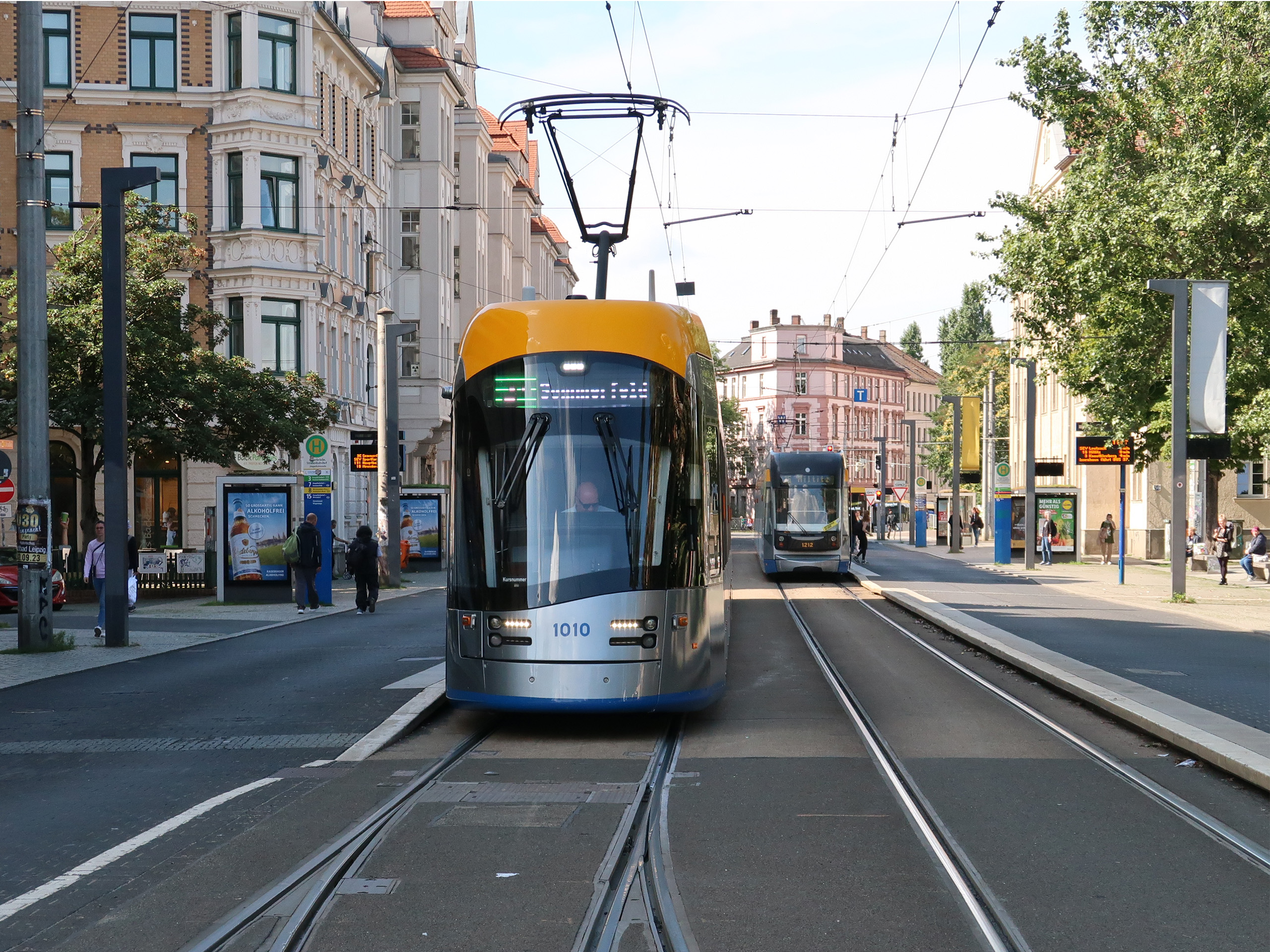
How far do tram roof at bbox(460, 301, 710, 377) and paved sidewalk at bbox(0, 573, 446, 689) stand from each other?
6800 mm

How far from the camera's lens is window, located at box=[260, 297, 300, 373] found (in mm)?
39219

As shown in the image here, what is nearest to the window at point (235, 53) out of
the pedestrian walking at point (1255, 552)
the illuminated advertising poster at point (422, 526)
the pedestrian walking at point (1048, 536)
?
the illuminated advertising poster at point (422, 526)

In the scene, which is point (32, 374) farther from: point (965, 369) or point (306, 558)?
point (965, 369)

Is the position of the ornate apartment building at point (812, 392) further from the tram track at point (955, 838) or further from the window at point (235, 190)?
the tram track at point (955, 838)

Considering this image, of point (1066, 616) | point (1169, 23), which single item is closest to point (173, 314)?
point (1066, 616)

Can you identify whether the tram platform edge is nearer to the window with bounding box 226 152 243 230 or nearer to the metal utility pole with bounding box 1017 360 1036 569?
the metal utility pole with bounding box 1017 360 1036 569

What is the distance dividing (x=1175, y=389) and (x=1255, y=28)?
11.6m

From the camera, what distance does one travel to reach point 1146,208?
3216 centimetres

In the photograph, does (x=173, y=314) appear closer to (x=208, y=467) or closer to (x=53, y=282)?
(x=53, y=282)

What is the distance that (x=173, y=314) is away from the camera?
3008 cm

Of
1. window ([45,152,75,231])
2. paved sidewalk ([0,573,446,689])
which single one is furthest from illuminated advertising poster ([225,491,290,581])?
window ([45,152,75,231])

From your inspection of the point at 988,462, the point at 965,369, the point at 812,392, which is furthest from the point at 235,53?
the point at 812,392

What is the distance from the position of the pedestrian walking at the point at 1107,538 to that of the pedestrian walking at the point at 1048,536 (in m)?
1.76

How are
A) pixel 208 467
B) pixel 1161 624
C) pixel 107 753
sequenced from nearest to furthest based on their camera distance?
pixel 107 753, pixel 1161 624, pixel 208 467
